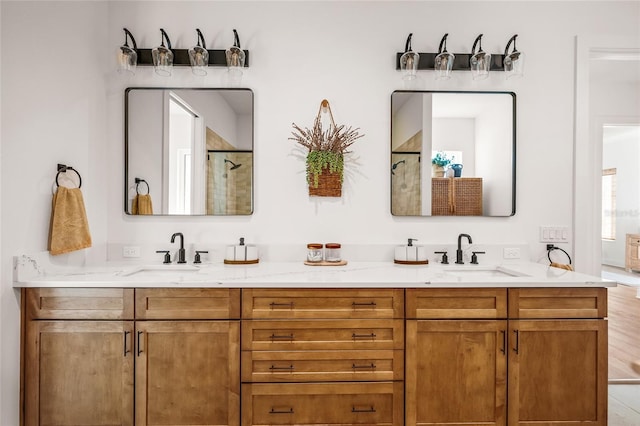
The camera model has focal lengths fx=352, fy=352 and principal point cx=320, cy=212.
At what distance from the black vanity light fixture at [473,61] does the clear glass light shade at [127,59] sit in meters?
1.67

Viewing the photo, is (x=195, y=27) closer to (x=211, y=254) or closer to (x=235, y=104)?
(x=235, y=104)

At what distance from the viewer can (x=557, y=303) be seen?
167cm

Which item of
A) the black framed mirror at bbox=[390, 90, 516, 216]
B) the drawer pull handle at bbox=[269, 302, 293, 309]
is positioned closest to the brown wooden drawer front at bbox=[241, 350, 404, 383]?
the drawer pull handle at bbox=[269, 302, 293, 309]

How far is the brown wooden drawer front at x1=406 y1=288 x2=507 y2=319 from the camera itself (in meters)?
1.67

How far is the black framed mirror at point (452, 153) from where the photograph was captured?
2289mm

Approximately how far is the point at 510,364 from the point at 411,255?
76 centimetres

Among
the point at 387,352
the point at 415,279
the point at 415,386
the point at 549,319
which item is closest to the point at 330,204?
the point at 415,279

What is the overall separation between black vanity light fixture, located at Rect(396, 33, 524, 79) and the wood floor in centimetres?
230

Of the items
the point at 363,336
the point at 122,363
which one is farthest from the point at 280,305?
the point at 122,363

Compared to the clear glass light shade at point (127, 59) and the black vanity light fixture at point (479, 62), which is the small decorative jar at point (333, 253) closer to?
the black vanity light fixture at point (479, 62)

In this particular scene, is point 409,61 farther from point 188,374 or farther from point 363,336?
point 188,374

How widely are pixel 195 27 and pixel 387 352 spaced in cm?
229

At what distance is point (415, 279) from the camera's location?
5.60ft

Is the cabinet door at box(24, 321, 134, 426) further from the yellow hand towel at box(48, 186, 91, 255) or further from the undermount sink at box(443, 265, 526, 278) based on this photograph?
the undermount sink at box(443, 265, 526, 278)
